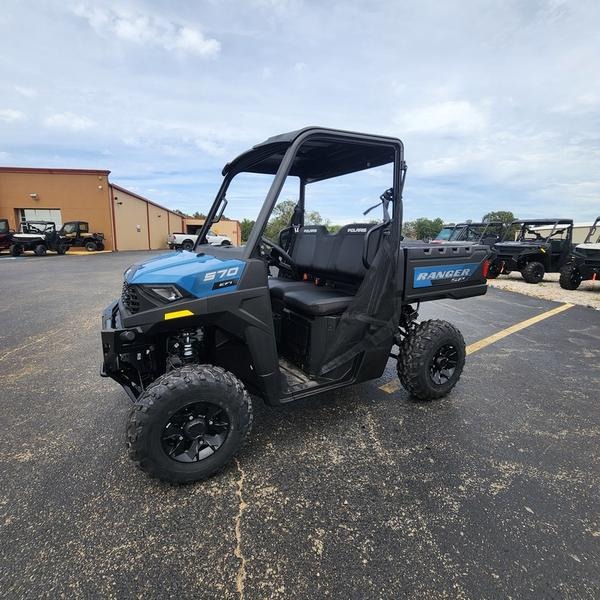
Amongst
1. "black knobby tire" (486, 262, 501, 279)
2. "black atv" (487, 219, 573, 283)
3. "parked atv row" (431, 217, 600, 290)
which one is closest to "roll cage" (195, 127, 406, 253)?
"parked atv row" (431, 217, 600, 290)

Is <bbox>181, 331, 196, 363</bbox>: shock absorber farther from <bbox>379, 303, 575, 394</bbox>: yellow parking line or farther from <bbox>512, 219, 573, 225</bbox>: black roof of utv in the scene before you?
<bbox>512, 219, 573, 225</bbox>: black roof of utv

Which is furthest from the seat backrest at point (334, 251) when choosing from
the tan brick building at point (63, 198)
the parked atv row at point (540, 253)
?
the tan brick building at point (63, 198)

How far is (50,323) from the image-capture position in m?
5.92

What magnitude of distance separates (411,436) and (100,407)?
255cm

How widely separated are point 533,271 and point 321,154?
1123 cm

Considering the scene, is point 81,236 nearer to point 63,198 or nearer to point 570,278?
point 63,198

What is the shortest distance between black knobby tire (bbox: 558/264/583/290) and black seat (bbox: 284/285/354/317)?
10372 millimetres

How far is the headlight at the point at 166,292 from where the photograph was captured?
85.7 inches

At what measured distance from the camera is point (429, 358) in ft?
10.4

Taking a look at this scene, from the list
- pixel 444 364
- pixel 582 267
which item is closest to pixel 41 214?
pixel 444 364

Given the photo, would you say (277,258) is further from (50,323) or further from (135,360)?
(50,323)

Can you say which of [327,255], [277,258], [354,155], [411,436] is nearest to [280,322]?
[277,258]

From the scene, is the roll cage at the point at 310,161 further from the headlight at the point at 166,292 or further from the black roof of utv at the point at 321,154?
the headlight at the point at 166,292

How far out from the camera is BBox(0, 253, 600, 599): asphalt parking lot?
164 cm
